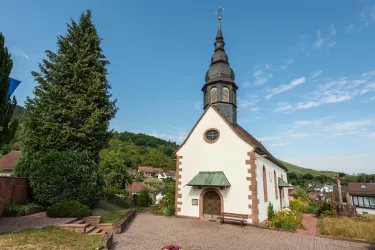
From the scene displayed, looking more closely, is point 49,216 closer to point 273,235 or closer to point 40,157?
point 40,157

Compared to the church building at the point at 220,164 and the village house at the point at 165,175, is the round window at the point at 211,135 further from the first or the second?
the village house at the point at 165,175

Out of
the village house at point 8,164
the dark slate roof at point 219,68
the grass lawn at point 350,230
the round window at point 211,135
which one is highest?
the dark slate roof at point 219,68

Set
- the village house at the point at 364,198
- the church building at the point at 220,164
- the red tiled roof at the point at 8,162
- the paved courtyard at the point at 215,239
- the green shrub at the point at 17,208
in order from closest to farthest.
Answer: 1. the paved courtyard at the point at 215,239
2. the green shrub at the point at 17,208
3. the church building at the point at 220,164
4. the red tiled roof at the point at 8,162
5. the village house at the point at 364,198

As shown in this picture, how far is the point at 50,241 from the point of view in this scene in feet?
26.7

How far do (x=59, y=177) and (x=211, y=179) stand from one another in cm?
985

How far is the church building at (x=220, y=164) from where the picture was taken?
15.7 metres

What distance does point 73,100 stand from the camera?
622 inches

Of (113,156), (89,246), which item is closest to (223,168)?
(89,246)

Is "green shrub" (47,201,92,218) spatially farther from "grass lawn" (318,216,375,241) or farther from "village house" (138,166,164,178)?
"village house" (138,166,164,178)

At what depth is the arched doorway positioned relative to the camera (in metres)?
16.3

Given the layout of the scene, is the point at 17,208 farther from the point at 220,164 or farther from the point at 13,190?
the point at 220,164

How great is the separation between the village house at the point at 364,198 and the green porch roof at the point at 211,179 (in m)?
45.8

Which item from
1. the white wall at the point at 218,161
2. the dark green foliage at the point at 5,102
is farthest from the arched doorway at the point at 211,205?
the dark green foliage at the point at 5,102

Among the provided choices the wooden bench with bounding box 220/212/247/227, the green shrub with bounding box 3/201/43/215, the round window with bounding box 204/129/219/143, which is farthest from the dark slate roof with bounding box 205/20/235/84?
the green shrub with bounding box 3/201/43/215
